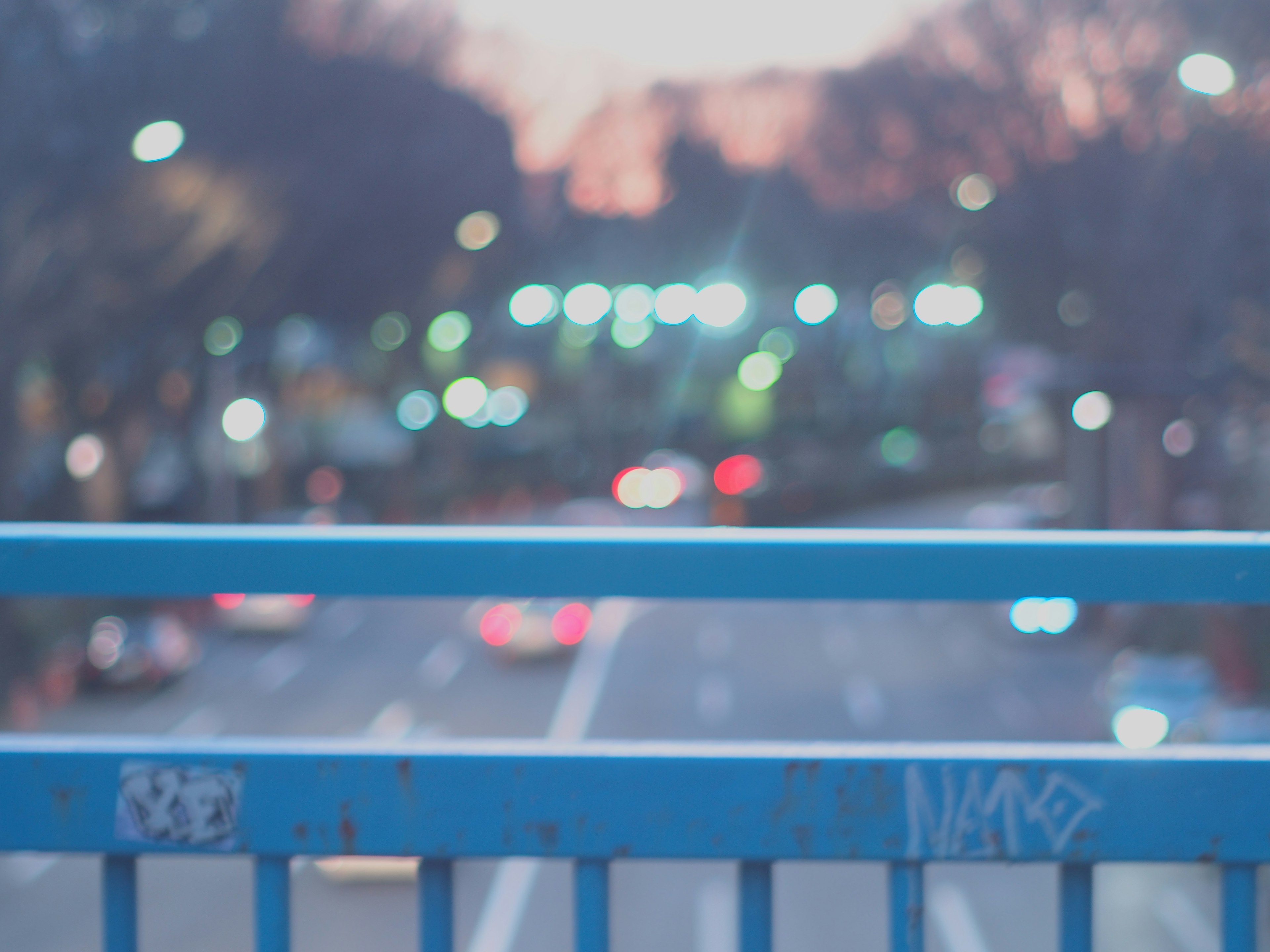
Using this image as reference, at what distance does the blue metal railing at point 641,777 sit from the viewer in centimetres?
148

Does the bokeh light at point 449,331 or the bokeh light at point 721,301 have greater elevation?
the bokeh light at point 449,331

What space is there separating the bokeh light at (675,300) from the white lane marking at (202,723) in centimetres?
1318

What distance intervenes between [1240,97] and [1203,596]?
51.8ft

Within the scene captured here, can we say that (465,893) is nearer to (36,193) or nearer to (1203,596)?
(1203,596)

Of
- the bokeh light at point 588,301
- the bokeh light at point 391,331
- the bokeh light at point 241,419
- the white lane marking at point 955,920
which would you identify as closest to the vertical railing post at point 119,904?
the white lane marking at point 955,920

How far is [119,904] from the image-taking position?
5.08 feet

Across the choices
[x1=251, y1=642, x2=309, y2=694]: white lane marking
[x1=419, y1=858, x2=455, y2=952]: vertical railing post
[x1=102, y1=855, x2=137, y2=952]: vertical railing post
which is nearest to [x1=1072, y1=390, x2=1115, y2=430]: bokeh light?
[x1=251, y1=642, x2=309, y2=694]: white lane marking

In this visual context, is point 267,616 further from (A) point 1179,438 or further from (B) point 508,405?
(B) point 508,405

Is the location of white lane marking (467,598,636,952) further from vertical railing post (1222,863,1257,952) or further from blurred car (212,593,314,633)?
blurred car (212,593,314,633)

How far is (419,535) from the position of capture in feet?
4.94

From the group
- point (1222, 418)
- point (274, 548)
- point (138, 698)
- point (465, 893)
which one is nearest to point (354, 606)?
point (138, 698)

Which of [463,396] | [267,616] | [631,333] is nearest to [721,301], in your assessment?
[631,333]

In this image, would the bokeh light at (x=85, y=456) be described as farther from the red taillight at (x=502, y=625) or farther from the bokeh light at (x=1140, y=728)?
the bokeh light at (x=1140, y=728)

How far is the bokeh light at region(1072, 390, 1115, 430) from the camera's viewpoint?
2056 cm
